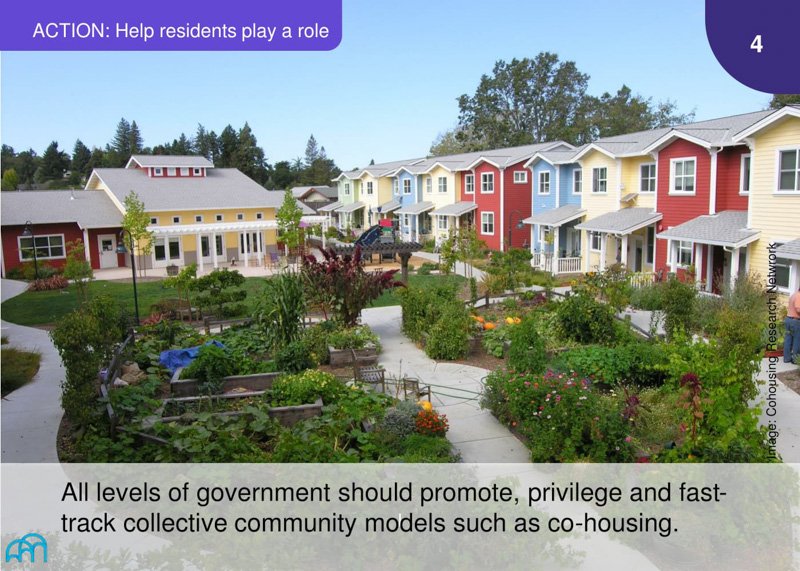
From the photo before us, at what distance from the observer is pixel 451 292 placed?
15.4 m

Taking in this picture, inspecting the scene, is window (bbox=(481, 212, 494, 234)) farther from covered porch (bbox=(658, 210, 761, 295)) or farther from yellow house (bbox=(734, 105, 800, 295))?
yellow house (bbox=(734, 105, 800, 295))

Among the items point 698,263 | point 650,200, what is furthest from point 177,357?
point 650,200

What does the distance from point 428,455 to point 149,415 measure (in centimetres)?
414

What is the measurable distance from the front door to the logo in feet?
104

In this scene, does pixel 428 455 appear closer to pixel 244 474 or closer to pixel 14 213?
pixel 244 474

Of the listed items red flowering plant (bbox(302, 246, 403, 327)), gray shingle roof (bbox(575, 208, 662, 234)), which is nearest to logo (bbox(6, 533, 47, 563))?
red flowering plant (bbox(302, 246, 403, 327))

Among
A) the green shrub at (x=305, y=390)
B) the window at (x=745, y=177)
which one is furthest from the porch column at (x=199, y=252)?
the green shrub at (x=305, y=390)

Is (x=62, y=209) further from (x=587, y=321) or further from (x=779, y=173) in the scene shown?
(x=779, y=173)

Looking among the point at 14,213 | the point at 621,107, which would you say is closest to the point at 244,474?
the point at 14,213

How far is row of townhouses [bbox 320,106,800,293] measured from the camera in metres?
16.7

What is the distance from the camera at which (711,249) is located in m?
19.8

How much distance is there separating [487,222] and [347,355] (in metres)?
24.1

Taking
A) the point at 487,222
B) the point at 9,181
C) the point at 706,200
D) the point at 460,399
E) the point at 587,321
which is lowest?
the point at 460,399

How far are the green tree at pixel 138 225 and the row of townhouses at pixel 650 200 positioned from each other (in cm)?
1611
